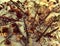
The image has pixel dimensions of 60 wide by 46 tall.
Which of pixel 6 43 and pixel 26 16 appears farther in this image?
pixel 26 16

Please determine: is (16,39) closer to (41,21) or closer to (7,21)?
(7,21)

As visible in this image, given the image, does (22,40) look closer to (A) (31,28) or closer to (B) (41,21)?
(A) (31,28)

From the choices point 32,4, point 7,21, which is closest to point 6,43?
point 7,21

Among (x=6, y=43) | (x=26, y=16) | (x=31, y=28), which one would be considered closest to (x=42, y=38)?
(x=31, y=28)

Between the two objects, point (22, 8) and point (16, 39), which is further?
point (22, 8)

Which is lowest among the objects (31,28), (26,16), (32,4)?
(31,28)

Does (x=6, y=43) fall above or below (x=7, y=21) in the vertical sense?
below

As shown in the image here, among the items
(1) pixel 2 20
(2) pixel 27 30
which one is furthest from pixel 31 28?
(1) pixel 2 20

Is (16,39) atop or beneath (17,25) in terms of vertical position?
beneath
